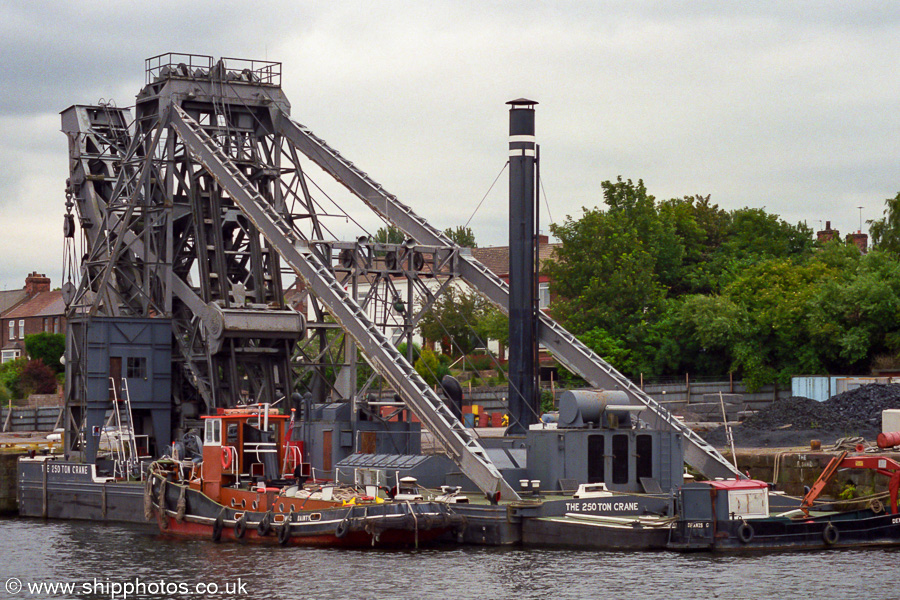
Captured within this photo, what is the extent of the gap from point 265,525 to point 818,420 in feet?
92.0

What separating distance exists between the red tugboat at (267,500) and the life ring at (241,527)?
0.03 metres

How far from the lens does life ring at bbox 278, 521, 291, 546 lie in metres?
39.3

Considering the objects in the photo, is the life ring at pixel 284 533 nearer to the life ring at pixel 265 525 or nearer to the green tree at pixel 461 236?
the life ring at pixel 265 525

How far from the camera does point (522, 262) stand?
45.9 m

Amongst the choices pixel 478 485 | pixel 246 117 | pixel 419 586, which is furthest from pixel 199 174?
pixel 419 586

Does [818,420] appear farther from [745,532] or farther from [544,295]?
[544,295]

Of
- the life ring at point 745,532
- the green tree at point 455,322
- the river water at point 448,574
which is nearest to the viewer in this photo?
the river water at point 448,574

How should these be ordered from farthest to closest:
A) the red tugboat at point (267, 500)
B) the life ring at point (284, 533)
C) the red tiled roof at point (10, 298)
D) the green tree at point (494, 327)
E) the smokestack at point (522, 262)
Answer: the red tiled roof at point (10, 298) → the green tree at point (494, 327) → the smokestack at point (522, 262) → the life ring at point (284, 533) → the red tugboat at point (267, 500)

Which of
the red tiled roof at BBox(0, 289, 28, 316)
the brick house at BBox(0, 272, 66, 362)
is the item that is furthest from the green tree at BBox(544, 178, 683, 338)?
the red tiled roof at BBox(0, 289, 28, 316)

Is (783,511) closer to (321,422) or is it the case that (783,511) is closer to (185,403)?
(321,422)

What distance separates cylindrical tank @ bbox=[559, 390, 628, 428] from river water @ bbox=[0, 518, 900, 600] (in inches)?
191

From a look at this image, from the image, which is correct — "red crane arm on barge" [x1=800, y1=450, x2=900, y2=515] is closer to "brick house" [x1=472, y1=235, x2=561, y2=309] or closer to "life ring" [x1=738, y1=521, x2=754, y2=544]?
"life ring" [x1=738, y1=521, x2=754, y2=544]

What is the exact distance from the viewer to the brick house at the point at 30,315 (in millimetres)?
121137

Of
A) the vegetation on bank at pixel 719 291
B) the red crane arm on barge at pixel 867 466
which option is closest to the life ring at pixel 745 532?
the red crane arm on barge at pixel 867 466
